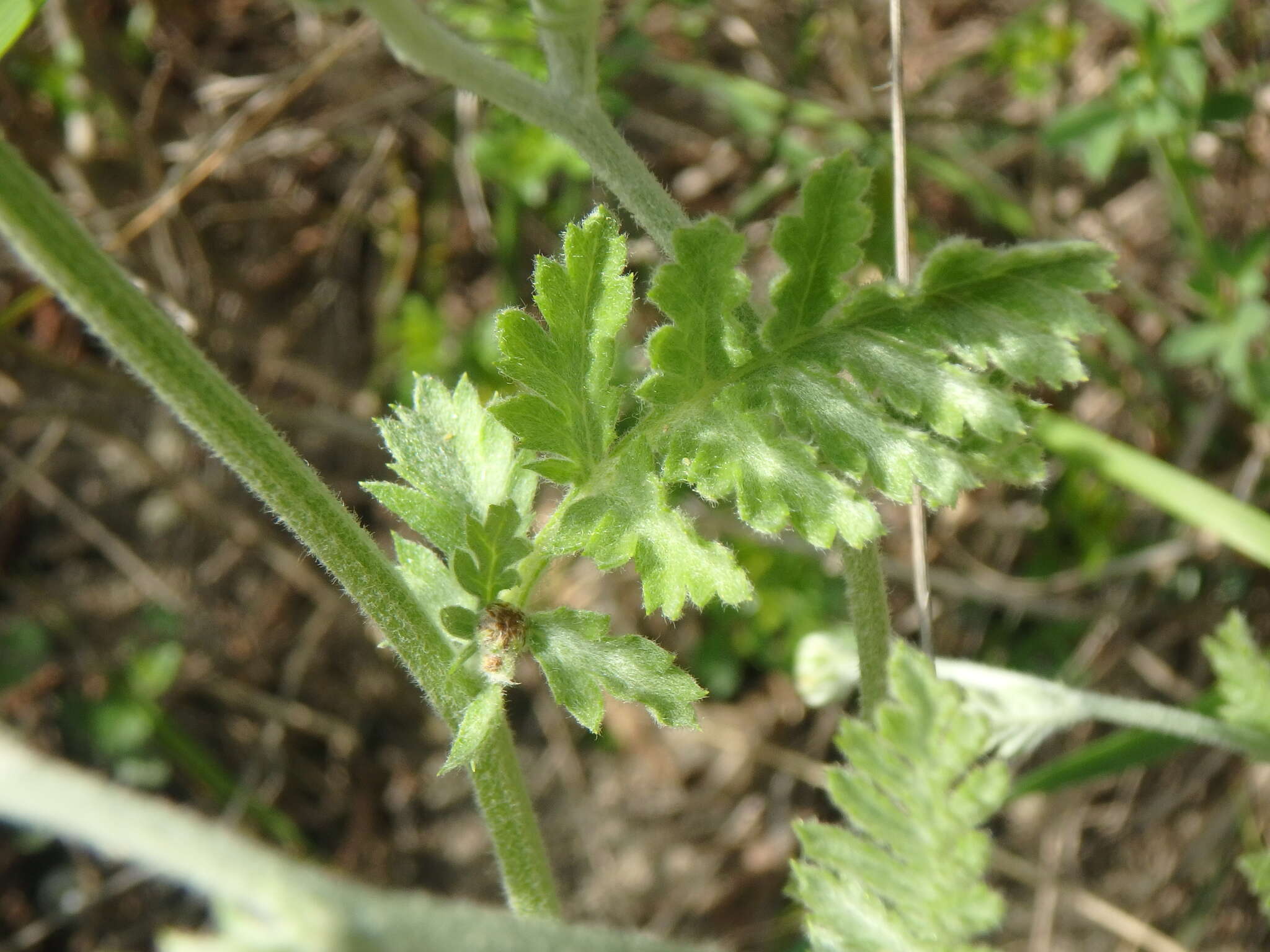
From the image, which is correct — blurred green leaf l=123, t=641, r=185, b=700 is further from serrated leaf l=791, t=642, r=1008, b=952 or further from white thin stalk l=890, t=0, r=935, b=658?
serrated leaf l=791, t=642, r=1008, b=952

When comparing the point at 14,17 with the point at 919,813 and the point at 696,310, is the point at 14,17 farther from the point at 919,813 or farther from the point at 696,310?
the point at 919,813

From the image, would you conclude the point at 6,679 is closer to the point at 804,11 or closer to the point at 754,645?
the point at 754,645

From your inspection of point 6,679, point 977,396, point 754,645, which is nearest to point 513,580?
point 977,396

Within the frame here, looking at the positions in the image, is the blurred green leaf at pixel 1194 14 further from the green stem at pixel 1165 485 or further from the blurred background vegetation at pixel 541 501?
the green stem at pixel 1165 485

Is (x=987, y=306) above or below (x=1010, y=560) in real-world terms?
above

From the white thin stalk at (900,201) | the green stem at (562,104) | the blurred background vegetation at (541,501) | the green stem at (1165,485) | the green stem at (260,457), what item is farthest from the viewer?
the blurred background vegetation at (541,501)

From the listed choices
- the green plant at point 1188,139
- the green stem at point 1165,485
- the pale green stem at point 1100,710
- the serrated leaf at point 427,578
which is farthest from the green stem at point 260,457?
the green plant at point 1188,139
